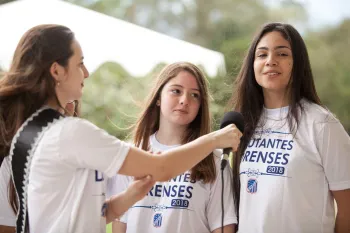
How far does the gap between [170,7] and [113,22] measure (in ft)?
1.70

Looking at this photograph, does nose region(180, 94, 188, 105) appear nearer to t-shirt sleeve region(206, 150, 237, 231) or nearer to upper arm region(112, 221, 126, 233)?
t-shirt sleeve region(206, 150, 237, 231)

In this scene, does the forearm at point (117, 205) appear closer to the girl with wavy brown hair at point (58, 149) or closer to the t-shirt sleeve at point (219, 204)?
the girl with wavy brown hair at point (58, 149)

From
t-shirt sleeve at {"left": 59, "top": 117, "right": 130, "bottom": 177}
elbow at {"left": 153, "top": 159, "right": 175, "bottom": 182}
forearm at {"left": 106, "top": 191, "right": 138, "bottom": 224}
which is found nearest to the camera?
t-shirt sleeve at {"left": 59, "top": 117, "right": 130, "bottom": 177}

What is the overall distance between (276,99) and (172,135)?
0.51 meters

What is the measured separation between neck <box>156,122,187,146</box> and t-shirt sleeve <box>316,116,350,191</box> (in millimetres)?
635

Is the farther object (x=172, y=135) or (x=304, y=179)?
(x=172, y=135)

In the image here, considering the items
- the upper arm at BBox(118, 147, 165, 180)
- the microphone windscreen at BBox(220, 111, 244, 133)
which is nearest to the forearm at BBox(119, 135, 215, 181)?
the upper arm at BBox(118, 147, 165, 180)

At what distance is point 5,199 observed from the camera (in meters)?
2.01

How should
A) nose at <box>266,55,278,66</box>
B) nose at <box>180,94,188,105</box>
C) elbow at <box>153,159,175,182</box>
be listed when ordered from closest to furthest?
elbow at <box>153,159,175,182</box> < nose at <box>266,55,278,66</box> < nose at <box>180,94,188,105</box>

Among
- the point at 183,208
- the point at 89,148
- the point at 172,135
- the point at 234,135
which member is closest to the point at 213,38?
the point at 172,135

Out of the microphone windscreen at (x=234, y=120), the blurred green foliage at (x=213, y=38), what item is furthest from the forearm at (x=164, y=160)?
the blurred green foliage at (x=213, y=38)

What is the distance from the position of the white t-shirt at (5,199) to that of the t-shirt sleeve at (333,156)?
124 cm

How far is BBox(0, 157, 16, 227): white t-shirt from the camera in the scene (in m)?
1.97

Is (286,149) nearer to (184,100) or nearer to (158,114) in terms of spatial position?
(184,100)
